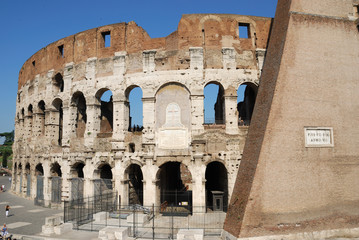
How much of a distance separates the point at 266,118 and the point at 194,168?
6217mm

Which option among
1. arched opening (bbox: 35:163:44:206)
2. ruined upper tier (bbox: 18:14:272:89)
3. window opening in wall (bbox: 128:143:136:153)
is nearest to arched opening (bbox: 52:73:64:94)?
ruined upper tier (bbox: 18:14:272:89)

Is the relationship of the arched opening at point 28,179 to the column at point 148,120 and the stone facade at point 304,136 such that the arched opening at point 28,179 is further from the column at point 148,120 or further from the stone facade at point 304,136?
the stone facade at point 304,136

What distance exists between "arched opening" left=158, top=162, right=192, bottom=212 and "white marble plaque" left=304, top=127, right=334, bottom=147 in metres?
7.87

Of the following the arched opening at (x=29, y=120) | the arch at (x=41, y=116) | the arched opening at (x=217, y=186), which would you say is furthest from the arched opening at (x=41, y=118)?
the arched opening at (x=217, y=186)

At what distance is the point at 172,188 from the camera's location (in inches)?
877

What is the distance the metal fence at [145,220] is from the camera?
493 inches

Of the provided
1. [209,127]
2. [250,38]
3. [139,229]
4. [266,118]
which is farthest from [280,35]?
[139,229]

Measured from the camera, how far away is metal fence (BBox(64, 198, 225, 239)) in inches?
493

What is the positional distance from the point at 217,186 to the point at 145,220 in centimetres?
717

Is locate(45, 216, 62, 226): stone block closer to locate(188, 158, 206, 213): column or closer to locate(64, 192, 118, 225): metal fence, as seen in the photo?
locate(64, 192, 118, 225): metal fence

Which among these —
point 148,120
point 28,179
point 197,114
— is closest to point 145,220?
point 148,120

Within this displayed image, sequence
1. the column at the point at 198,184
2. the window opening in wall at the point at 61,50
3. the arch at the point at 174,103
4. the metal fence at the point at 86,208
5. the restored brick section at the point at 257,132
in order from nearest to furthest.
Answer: the restored brick section at the point at 257,132 < the metal fence at the point at 86,208 < the column at the point at 198,184 < the arch at the point at 174,103 < the window opening in wall at the point at 61,50

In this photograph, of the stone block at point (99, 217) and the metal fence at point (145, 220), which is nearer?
the metal fence at point (145, 220)

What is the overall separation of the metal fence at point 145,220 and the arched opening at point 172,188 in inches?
48.7
